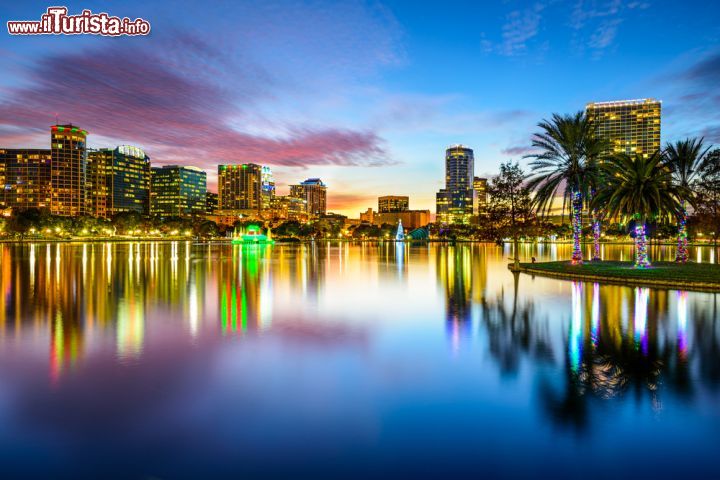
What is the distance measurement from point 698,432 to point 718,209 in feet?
168

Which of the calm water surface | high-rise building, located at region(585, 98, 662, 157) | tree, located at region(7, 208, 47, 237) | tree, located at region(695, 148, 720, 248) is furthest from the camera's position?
high-rise building, located at region(585, 98, 662, 157)

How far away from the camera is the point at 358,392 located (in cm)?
1047

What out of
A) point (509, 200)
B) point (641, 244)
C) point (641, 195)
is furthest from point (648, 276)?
point (509, 200)

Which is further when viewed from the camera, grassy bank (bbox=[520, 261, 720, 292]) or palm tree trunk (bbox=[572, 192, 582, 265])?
palm tree trunk (bbox=[572, 192, 582, 265])

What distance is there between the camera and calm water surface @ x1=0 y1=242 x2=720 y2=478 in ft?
24.2

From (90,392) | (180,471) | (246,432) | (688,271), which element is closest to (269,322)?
(90,392)

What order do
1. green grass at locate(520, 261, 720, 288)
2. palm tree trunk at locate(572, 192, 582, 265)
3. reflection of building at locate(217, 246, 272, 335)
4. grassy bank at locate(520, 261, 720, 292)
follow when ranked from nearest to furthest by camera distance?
reflection of building at locate(217, 246, 272, 335) → grassy bank at locate(520, 261, 720, 292) → green grass at locate(520, 261, 720, 288) → palm tree trunk at locate(572, 192, 582, 265)

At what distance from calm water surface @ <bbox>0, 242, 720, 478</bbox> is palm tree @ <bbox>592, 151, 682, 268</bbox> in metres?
17.0

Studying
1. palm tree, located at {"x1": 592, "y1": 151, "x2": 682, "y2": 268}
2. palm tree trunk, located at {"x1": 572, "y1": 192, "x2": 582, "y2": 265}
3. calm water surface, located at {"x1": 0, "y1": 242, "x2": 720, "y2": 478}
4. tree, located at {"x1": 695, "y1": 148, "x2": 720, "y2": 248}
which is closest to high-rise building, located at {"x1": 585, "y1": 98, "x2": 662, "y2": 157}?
tree, located at {"x1": 695, "y1": 148, "x2": 720, "y2": 248}

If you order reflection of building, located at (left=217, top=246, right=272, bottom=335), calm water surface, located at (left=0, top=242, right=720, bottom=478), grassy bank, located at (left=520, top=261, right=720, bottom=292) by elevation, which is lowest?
calm water surface, located at (left=0, top=242, right=720, bottom=478)

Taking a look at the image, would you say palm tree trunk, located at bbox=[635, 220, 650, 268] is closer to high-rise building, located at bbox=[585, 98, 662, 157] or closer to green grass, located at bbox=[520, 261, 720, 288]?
green grass, located at bbox=[520, 261, 720, 288]

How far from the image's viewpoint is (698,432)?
816 cm

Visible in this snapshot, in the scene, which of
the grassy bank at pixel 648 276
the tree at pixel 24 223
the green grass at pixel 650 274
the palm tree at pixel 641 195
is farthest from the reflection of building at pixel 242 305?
the tree at pixel 24 223

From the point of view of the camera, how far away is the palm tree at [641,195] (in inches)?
1426
